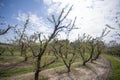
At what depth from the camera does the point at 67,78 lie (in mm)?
19672

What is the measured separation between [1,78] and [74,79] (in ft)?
34.5

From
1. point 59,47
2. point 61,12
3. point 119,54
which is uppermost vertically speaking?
point 61,12

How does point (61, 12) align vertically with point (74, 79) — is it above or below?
above

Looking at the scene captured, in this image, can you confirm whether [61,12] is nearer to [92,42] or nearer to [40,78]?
[40,78]

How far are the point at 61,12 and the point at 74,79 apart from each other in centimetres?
1085

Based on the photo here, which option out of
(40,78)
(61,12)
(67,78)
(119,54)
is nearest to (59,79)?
(67,78)

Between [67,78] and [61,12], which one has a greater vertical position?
[61,12]

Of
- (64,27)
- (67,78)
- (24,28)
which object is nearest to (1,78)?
(67,78)

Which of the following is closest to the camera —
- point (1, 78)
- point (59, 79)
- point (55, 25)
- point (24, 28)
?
point (55, 25)

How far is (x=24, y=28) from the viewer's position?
3634 cm

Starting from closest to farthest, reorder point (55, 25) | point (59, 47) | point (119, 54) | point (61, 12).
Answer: point (61, 12), point (55, 25), point (59, 47), point (119, 54)

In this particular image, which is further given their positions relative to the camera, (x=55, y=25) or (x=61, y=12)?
(x=55, y=25)

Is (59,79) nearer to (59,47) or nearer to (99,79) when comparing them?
(99,79)

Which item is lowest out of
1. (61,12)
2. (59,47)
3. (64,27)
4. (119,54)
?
(119,54)
